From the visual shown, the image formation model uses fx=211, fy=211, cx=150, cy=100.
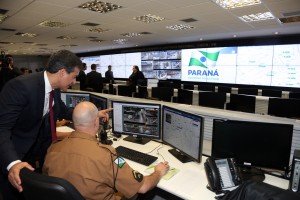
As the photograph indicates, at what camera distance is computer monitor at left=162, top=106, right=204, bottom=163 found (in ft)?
5.24

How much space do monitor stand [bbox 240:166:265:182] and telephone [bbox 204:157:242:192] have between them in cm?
16

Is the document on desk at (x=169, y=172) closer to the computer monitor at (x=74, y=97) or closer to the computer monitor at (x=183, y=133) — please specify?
the computer monitor at (x=183, y=133)

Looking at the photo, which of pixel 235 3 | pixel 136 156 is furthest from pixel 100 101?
pixel 235 3

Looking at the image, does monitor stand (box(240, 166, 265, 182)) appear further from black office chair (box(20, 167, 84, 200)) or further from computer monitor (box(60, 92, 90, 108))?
computer monitor (box(60, 92, 90, 108))

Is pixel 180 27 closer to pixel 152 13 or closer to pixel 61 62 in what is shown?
pixel 152 13

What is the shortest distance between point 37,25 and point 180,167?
5.85 metres

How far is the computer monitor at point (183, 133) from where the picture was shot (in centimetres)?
160

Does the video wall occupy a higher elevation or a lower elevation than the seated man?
higher

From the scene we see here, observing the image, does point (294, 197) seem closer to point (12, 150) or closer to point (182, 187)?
point (182, 187)

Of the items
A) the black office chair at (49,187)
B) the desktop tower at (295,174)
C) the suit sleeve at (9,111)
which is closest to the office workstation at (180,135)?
the desktop tower at (295,174)

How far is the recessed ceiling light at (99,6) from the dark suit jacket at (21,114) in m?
2.84

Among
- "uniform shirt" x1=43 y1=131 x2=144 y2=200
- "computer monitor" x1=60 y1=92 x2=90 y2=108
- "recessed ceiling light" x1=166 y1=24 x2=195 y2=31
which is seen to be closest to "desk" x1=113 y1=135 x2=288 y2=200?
"uniform shirt" x1=43 y1=131 x2=144 y2=200

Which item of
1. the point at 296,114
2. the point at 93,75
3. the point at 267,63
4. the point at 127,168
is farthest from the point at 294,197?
the point at 267,63

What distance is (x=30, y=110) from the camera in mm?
1481
